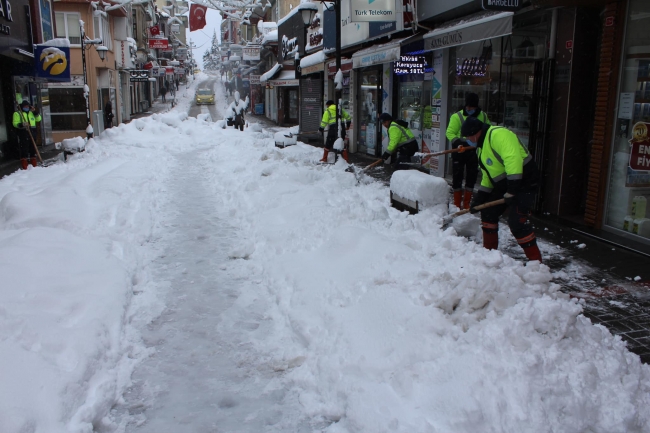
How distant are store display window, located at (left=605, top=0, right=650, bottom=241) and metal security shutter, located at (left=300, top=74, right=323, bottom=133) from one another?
19725 millimetres

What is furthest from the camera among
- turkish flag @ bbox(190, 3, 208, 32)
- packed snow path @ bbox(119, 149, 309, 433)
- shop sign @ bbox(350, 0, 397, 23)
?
turkish flag @ bbox(190, 3, 208, 32)

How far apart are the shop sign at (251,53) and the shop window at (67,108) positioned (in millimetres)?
15672

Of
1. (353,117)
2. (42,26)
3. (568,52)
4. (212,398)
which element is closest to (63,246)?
(212,398)

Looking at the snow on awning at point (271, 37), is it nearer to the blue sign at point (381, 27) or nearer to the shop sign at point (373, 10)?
the blue sign at point (381, 27)

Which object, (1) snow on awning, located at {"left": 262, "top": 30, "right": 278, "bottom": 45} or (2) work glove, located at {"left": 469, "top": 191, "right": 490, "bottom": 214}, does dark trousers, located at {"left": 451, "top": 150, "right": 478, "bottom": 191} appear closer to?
(2) work glove, located at {"left": 469, "top": 191, "right": 490, "bottom": 214}

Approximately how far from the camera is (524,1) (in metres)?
8.80

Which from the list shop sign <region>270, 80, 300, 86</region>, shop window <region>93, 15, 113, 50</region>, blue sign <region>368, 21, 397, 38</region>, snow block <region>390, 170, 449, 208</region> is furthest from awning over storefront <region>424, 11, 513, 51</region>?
shop window <region>93, 15, 113, 50</region>

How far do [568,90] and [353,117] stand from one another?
1102cm

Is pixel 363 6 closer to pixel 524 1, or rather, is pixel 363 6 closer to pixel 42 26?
pixel 524 1

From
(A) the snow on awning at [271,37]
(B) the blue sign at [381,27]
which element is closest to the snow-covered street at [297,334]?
(B) the blue sign at [381,27]

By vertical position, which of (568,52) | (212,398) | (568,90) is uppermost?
(568,52)

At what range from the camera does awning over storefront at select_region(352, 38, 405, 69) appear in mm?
12930

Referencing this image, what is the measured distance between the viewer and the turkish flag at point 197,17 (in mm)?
20006

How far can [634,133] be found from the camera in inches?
292
